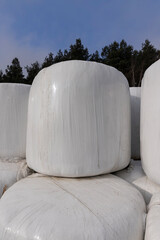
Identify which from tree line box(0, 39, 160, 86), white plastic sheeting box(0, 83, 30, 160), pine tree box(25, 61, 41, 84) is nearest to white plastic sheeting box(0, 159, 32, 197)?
white plastic sheeting box(0, 83, 30, 160)

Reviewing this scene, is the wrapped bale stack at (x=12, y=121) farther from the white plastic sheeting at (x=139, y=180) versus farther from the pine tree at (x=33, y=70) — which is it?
the pine tree at (x=33, y=70)

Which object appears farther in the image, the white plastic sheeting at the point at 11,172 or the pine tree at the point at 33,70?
the pine tree at the point at 33,70

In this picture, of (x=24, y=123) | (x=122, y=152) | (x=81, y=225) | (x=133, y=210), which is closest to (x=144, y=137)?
(x=122, y=152)

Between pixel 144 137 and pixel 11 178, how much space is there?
2.34 ft

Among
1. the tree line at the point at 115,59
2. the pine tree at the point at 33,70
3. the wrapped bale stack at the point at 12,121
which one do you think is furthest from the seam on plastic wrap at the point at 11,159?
the pine tree at the point at 33,70

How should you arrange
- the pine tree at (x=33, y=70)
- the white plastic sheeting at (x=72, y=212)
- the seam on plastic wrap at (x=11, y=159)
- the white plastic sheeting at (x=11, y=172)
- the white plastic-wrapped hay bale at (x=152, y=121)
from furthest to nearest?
the pine tree at (x=33, y=70), the seam on plastic wrap at (x=11, y=159), the white plastic sheeting at (x=11, y=172), the white plastic-wrapped hay bale at (x=152, y=121), the white plastic sheeting at (x=72, y=212)

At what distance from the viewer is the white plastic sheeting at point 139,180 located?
2.60ft

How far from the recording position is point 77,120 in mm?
737

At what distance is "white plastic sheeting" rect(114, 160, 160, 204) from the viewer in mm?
793

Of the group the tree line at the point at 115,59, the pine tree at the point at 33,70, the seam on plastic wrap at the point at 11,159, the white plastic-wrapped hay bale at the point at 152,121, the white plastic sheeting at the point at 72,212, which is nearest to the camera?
the white plastic sheeting at the point at 72,212

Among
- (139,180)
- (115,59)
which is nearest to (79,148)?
(139,180)

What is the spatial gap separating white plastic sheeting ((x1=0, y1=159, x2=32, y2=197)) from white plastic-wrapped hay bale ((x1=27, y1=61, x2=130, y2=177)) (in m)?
0.18

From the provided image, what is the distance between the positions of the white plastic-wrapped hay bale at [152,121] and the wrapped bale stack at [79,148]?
10cm

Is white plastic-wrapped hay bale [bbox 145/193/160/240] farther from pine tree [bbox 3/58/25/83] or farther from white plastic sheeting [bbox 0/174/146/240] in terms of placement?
pine tree [bbox 3/58/25/83]
